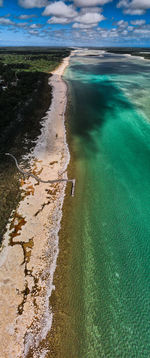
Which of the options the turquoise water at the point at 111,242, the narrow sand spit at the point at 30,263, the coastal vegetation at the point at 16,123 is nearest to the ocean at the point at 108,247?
the turquoise water at the point at 111,242

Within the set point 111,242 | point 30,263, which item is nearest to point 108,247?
point 111,242

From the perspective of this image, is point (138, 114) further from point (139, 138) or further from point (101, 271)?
point (101, 271)

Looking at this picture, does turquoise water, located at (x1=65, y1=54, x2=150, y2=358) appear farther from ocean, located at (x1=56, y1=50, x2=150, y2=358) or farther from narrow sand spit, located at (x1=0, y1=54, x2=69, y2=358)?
narrow sand spit, located at (x1=0, y1=54, x2=69, y2=358)

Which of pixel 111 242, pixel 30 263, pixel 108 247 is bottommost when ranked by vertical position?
pixel 30 263

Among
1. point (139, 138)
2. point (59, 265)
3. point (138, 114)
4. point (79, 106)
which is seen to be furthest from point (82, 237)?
point (79, 106)

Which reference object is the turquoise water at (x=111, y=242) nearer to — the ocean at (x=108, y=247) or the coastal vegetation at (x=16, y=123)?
the ocean at (x=108, y=247)

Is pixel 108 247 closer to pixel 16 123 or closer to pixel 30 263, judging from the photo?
pixel 30 263

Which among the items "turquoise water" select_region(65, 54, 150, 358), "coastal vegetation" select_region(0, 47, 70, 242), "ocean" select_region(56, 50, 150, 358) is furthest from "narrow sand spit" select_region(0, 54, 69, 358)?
"turquoise water" select_region(65, 54, 150, 358)
